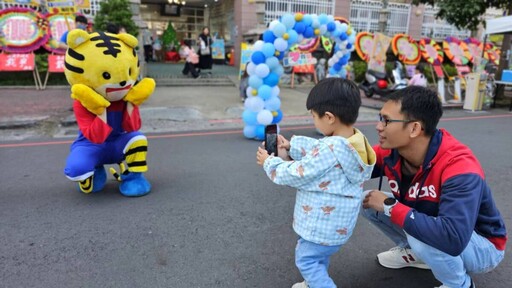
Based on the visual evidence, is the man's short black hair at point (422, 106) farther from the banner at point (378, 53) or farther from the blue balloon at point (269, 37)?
the banner at point (378, 53)

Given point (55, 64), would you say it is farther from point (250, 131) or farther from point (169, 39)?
point (169, 39)

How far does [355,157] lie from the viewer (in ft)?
5.89

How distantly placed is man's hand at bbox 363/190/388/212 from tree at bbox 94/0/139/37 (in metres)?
10.1

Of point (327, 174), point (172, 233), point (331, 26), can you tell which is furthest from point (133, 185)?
point (331, 26)

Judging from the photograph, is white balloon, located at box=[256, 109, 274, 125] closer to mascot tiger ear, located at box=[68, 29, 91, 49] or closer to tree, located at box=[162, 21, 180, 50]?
mascot tiger ear, located at box=[68, 29, 91, 49]

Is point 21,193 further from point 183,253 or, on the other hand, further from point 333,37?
point 333,37

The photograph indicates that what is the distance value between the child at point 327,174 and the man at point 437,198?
222mm

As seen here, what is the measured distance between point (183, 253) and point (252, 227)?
672 millimetres

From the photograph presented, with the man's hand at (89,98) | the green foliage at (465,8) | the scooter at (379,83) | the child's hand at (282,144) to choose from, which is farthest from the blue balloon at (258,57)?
the green foliage at (465,8)

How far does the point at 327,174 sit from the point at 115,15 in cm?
1031

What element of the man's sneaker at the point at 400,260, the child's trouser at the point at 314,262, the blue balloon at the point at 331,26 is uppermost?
the blue balloon at the point at 331,26

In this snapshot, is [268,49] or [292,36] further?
[292,36]

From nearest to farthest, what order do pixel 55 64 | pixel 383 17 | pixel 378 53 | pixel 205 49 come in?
pixel 55 64
pixel 378 53
pixel 205 49
pixel 383 17

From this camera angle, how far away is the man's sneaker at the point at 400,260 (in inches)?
98.7
